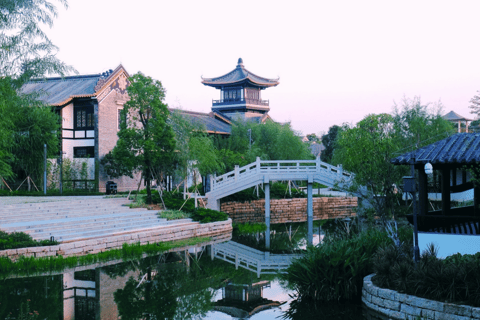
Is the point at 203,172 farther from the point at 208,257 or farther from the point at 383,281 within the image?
the point at 383,281

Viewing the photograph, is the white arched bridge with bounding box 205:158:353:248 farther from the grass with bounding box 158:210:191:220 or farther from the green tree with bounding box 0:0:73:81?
the green tree with bounding box 0:0:73:81

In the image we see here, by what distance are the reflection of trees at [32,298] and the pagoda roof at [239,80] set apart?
34.9 metres

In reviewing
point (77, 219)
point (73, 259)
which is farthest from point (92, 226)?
point (73, 259)

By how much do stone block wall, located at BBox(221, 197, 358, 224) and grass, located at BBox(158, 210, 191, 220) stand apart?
5.51m

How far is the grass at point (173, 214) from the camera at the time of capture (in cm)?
1767

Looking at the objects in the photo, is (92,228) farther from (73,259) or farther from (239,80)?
(239,80)

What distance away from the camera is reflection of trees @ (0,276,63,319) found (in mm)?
8195

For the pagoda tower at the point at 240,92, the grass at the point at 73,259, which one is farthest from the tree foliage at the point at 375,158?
the pagoda tower at the point at 240,92

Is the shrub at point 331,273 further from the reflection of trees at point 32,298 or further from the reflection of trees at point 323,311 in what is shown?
the reflection of trees at point 32,298

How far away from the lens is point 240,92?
147ft

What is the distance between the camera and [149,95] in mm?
18750

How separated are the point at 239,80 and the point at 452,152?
34.9 m

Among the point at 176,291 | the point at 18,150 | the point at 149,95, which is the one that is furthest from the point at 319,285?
the point at 18,150

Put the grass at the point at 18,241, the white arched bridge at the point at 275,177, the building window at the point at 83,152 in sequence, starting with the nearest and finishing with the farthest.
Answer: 1. the grass at the point at 18,241
2. the white arched bridge at the point at 275,177
3. the building window at the point at 83,152
